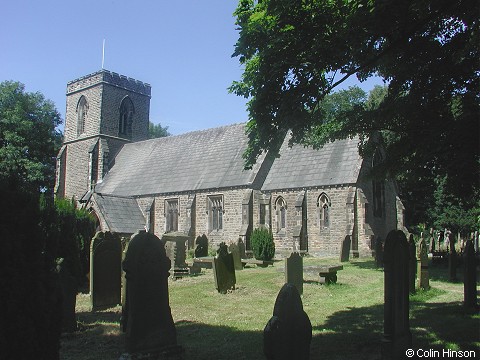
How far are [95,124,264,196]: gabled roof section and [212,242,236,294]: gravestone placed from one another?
1315 centimetres

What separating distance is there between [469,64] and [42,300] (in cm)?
829

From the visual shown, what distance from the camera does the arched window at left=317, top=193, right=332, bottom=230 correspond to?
2416 centimetres

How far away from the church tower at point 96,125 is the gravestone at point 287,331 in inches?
1295

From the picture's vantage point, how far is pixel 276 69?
8.29 m

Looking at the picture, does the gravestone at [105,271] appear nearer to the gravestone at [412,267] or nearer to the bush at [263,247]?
the gravestone at [412,267]

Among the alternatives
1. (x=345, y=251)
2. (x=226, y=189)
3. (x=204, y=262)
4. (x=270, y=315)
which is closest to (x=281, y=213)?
(x=226, y=189)

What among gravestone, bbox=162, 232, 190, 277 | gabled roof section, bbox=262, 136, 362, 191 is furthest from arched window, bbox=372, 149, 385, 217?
gravestone, bbox=162, 232, 190, 277

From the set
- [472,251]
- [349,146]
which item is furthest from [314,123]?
[349,146]

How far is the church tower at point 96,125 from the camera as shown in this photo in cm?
3691

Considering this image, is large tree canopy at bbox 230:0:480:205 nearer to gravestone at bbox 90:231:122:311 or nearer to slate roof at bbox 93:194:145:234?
gravestone at bbox 90:231:122:311

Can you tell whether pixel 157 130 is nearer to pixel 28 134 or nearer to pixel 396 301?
pixel 28 134

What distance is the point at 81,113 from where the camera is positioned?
39312 millimetres

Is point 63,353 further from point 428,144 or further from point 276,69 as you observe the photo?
point 428,144

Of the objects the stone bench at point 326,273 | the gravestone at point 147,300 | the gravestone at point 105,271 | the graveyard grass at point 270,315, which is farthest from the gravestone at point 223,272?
the gravestone at point 147,300
